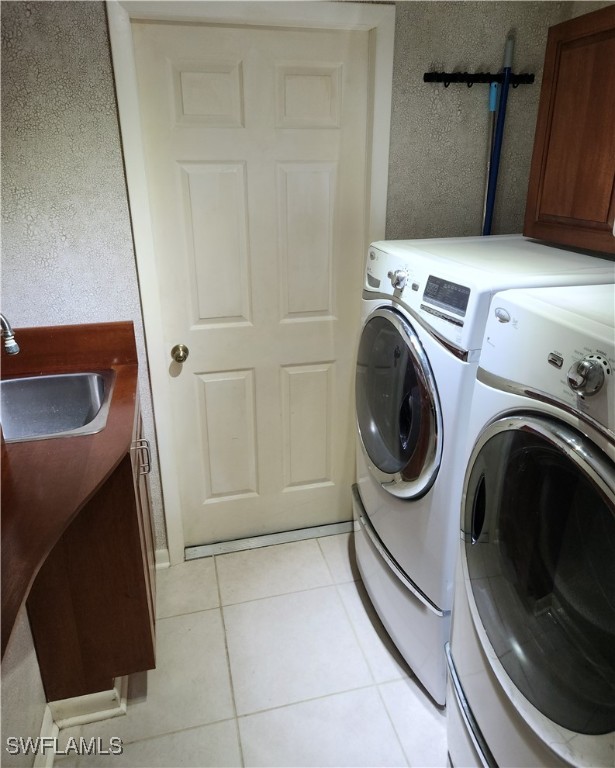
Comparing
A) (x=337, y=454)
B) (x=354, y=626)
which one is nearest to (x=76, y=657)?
(x=354, y=626)

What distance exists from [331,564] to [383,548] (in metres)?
0.55

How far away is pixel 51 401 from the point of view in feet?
5.66

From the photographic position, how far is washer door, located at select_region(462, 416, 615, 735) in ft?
2.95

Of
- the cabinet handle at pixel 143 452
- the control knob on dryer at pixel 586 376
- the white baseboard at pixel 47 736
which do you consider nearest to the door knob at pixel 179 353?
the cabinet handle at pixel 143 452

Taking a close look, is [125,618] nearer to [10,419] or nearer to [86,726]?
[86,726]

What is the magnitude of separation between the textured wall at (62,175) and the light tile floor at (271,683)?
1.05 m

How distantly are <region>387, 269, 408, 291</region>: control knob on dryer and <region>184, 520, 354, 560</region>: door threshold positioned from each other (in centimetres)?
127

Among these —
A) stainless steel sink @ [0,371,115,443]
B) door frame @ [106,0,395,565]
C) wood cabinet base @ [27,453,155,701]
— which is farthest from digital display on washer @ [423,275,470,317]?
stainless steel sink @ [0,371,115,443]

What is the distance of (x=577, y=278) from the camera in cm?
127

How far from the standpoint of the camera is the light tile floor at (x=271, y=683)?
1516 millimetres

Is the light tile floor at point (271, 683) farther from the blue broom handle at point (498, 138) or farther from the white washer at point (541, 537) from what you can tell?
the blue broom handle at point (498, 138)

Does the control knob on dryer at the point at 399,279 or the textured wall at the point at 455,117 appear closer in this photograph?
the control knob on dryer at the point at 399,279

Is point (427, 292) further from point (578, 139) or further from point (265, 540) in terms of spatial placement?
point (265, 540)

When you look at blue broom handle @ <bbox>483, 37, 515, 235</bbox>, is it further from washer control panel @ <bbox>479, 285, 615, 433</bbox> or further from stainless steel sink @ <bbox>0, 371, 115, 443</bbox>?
stainless steel sink @ <bbox>0, 371, 115, 443</bbox>
